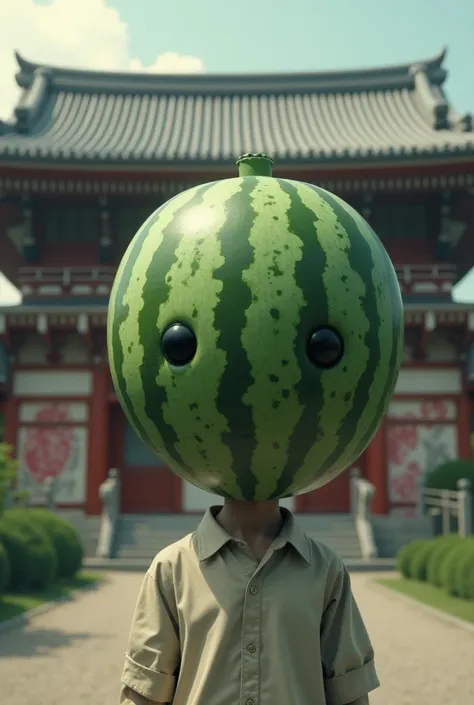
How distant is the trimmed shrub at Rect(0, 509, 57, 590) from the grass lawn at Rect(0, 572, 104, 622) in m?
0.19

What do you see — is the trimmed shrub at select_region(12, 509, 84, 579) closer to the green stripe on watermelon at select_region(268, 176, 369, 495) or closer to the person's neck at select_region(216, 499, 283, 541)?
the person's neck at select_region(216, 499, 283, 541)

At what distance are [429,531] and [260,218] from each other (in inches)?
567

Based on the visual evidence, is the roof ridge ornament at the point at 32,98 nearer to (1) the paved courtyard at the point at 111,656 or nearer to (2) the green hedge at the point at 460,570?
(1) the paved courtyard at the point at 111,656

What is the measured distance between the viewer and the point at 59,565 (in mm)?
11984

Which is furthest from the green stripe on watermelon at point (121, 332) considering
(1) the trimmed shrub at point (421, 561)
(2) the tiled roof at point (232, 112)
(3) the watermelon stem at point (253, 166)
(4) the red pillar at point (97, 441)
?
(2) the tiled roof at point (232, 112)

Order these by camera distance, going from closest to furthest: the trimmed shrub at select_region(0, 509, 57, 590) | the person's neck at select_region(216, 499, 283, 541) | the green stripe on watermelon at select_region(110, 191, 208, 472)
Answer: the green stripe on watermelon at select_region(110, 191, 208, 472) → the person's neck at select_region(216, 499, 283, 541) → the trimmed shrub at select_region(0, 509, 57, 590)

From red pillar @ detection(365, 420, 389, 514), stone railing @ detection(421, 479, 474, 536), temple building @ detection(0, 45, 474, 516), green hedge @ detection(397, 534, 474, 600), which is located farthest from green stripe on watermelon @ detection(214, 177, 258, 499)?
red pillar @ detection(365, 420, 389, 514)

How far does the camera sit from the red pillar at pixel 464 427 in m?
16.0

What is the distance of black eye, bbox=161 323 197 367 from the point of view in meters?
1.94

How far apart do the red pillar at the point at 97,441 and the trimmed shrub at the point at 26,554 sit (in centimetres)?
501

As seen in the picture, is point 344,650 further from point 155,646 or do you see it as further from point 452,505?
point 452,505

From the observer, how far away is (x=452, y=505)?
531 inches

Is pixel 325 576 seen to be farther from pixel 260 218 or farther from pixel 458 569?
pixel 458 569

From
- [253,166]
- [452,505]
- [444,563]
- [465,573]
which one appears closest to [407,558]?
[452,505]
